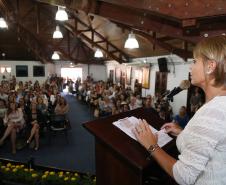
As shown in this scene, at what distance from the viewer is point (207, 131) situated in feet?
2.88

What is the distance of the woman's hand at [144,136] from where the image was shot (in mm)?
1120

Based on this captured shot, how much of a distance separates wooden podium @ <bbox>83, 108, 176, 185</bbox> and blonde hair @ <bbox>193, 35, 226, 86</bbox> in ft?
1.55

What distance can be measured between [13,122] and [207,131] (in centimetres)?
568

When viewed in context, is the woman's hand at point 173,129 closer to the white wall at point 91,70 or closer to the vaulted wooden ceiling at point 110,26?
the vaulted wooden ceiling at point 110,26

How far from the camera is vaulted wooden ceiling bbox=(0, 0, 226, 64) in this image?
2.97 meters

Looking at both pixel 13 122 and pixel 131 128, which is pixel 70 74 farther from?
pixel 131 128

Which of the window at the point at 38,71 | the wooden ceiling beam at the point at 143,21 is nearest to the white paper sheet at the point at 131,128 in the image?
the wooden ceiling beam at the point at 143,21

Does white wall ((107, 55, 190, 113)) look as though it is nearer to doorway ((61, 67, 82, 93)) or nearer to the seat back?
the seat back

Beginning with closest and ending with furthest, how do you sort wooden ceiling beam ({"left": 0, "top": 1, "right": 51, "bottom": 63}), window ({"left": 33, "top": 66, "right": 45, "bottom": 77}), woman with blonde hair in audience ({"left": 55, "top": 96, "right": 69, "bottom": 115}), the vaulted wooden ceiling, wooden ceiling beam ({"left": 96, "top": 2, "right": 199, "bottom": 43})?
1. the vaulted wooden ceiling
2. wooden ceiling beam ({"left": 96, "top": 2, "right": 199, "bottom": 43})
3. woman with blonde hair in audience ({"left": 55, "top": 96, "right": 69, "bottom": 115})
4. wooden ceiling beam ({"left": 0, "top": 1, "right": 51, "bottom": 63})
5. window ({"left": 33, "top": 66, "right": 45, "bottom": 77})

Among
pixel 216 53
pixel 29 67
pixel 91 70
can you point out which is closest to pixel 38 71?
pixel 29 67

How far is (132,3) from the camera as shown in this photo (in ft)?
10.2

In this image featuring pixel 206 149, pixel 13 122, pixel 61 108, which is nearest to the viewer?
pixel 206 149

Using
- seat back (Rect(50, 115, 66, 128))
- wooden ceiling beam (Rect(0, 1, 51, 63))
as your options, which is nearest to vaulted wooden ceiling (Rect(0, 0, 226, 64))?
wooden ceiling beam (Rect(0, 1, 51, 63))

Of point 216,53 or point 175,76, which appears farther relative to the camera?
point 175,76
